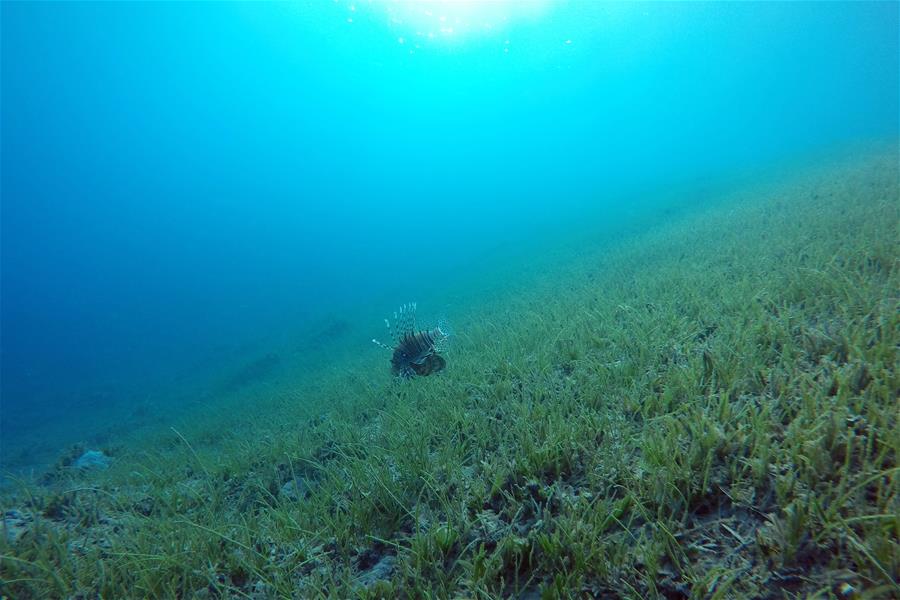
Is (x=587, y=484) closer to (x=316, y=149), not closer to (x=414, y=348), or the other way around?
(x=414, y=348)

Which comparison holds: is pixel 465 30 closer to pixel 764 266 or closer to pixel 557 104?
pixel 557 104

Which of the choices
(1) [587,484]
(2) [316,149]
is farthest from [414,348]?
(2) [316,149]

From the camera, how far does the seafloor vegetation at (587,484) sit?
5.96ft

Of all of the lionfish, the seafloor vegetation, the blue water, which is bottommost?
the seafloor vegetation

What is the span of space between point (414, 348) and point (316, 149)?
200 metres

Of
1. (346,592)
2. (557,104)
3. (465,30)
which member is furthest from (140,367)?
(557,104)

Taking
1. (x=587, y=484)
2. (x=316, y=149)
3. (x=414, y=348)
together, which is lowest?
(x=587, y=484)

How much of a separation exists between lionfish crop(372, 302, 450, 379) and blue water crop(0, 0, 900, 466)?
1423 cm

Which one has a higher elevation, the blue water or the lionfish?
the blue water

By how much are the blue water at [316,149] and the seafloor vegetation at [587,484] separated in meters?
14.9

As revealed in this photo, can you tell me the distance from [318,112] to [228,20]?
2723 inches

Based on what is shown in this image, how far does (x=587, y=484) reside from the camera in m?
2.49

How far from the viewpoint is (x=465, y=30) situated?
7956 cm

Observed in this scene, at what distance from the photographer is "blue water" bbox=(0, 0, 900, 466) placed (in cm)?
3594
